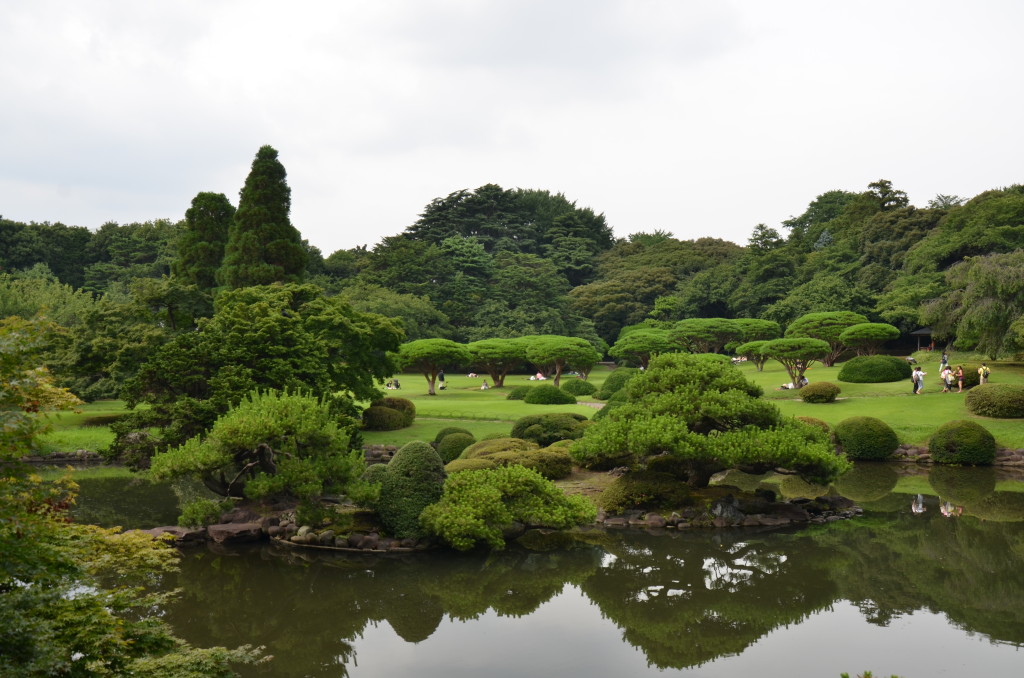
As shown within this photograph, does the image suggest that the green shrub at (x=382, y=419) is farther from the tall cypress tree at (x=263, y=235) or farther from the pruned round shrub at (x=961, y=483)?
the pruned round shrub at (x=961, y=483)

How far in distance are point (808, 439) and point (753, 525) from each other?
258 cm

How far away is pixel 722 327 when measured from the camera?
52344 mm

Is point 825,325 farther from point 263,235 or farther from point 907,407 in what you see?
point 263,235

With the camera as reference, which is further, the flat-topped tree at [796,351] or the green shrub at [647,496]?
the flat-topped tree at [796,351]

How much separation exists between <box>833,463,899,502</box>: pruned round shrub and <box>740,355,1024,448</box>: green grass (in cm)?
306

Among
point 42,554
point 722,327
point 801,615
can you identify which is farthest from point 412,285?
point 42,554

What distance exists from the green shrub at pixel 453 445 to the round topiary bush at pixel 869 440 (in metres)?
13.5

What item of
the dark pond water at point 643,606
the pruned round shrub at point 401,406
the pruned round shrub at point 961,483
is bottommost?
the dark pond water at point 643,606

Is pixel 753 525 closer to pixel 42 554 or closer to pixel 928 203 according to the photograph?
pixel 42 554

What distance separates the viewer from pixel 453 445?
78.4 ft

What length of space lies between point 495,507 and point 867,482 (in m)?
13.6

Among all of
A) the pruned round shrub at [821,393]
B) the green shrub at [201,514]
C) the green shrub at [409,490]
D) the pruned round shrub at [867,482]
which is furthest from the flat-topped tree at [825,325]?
the green shrub at [201,514]

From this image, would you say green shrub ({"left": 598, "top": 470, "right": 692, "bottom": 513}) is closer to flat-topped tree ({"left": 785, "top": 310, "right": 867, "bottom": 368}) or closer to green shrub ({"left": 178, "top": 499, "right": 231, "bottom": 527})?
green shrub ({"left": 178, "top": 499, "right": 231, "bottom": 527})

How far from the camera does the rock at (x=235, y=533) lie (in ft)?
50.4
